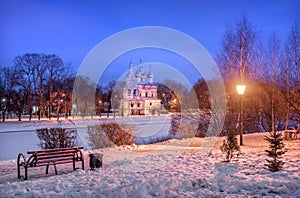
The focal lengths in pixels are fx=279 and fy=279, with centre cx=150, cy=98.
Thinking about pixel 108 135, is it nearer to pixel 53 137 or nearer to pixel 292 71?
pixel 53 137

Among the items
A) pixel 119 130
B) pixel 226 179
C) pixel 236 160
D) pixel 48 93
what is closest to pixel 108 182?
pixel 226 179

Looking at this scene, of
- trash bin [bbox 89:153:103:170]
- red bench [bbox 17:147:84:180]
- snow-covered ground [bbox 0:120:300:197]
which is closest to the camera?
snow-covered ground [bbox 0:120:300:197]

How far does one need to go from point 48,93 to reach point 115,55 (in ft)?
130

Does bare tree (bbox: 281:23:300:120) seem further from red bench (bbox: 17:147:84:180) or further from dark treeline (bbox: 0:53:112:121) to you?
dark treeline (bbox: 0:53:112:121)

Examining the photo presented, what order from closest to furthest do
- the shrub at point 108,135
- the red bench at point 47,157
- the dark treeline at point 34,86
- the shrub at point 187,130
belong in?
the red bench at point 47,157 → the shrub at point 108,135 → the shrub at point 187,130 → the dark treeline at point 34,86

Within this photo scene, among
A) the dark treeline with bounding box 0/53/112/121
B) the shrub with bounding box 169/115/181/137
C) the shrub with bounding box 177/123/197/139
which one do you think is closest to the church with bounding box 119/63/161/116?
the dark treeline with bounding box 0/53/112/121

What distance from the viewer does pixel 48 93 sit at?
47.1 metres

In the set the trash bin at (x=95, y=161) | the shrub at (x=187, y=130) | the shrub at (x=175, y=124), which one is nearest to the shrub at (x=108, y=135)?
the trash bin at (x=95, y=161)

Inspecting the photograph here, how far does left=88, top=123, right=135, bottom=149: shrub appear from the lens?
40.0ft

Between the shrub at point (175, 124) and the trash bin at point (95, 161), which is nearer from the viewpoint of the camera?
the trash bin at point (95, 161)

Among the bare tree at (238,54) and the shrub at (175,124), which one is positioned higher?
the bare tree at (238,54)

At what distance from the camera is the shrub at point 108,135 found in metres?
12.2

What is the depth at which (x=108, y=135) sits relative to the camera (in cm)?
1234

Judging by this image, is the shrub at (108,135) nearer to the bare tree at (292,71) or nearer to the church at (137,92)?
the bare tree at (292,71)
